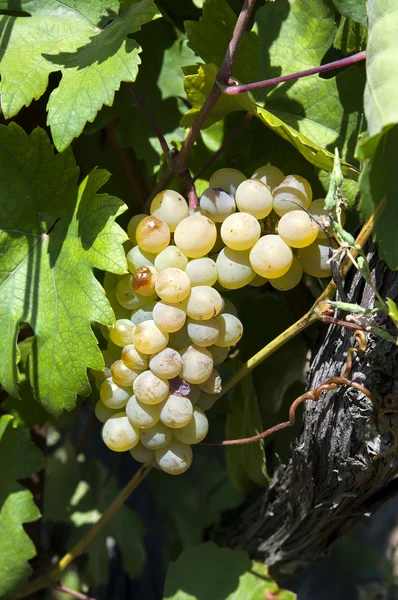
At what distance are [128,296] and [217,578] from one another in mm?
521

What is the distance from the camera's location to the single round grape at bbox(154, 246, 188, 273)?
2.51 ft

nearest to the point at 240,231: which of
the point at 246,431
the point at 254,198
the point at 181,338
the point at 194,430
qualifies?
the point at 254,198

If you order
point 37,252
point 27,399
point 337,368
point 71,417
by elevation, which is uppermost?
point 37,252

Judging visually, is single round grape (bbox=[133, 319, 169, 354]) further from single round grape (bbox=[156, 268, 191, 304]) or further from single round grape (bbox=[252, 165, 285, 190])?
single round grape (bbox=[252, 165, 285, 190])

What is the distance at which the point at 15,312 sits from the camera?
2.74ft

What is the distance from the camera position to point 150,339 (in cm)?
76

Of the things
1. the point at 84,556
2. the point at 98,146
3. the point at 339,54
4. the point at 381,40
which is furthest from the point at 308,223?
the point at 84,556

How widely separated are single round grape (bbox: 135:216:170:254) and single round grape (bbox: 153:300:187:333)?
0.07 m

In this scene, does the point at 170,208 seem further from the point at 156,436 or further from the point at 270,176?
the point at 156,436

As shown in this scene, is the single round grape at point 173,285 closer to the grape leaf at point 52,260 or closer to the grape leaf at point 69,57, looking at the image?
the grape leaf at point 52,260

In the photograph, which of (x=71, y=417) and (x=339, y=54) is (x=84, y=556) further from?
(x=339, y=54)

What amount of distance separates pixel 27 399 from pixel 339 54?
696 mm

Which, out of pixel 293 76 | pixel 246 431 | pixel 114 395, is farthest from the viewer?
pixel 246 431

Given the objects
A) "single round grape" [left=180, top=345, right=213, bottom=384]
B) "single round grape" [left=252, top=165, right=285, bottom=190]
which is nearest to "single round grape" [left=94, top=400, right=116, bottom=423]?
"single round grape" [left=180, top=345, right=213, bottom=384]
